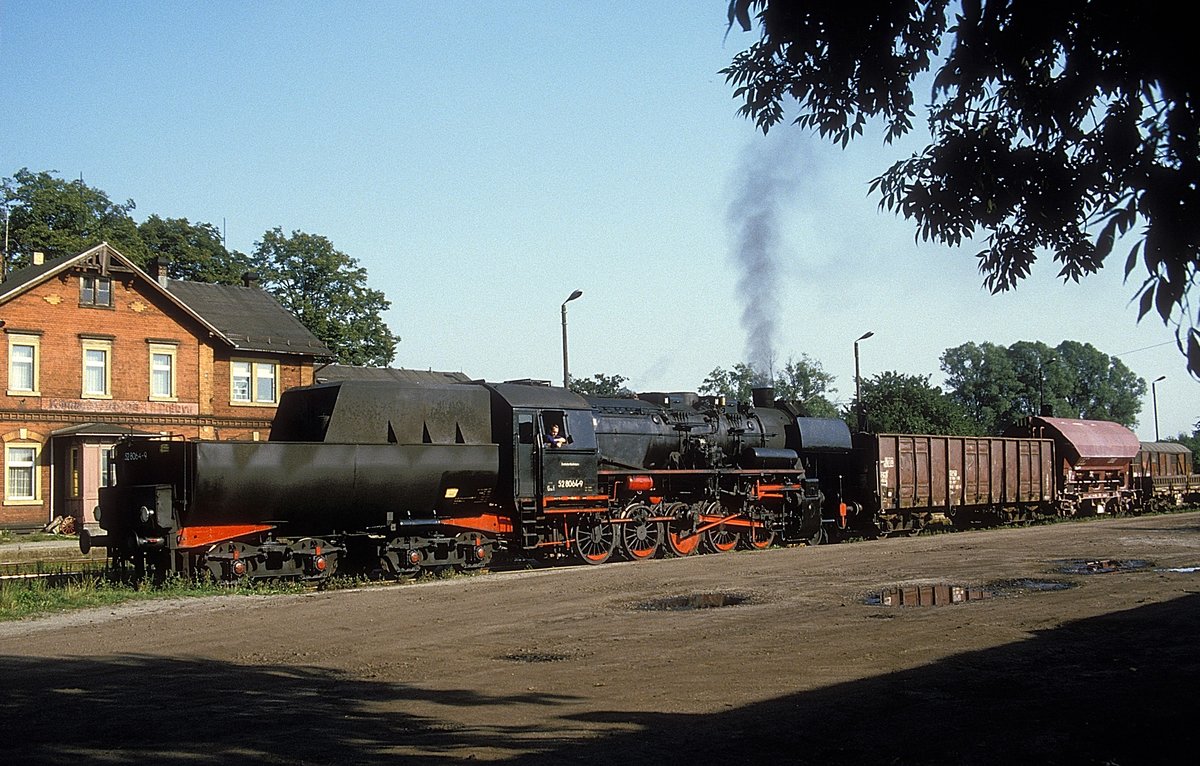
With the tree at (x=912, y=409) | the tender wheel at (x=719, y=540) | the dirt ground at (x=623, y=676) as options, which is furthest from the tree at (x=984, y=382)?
the dirt ground at (x=623, y=676)

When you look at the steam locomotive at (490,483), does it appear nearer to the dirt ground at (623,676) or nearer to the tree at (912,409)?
the dirt ground at (623,676)

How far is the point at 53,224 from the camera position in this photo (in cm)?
5450

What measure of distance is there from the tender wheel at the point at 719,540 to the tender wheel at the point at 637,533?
5.68 ft

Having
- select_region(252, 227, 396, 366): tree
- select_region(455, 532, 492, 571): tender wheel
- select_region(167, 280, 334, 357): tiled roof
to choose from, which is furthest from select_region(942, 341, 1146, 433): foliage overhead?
select_region(455, 532, 492, 571): tender wheel

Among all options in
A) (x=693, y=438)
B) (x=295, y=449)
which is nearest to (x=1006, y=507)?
(x=693, y=438)

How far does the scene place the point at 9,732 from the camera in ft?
25.9

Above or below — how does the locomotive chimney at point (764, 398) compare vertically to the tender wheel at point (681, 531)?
above

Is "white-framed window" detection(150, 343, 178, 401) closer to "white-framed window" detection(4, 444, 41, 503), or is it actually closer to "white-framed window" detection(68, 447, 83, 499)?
"white-framed window" detection(68, 447, 83, 499)

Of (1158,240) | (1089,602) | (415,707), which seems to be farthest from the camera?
(1089,602)

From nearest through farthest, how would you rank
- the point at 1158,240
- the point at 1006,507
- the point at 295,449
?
the point at 1158,240
the point at 295,449
the point at 1006,507

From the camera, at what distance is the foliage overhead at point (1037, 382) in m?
114

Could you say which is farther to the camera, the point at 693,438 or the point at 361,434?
the point at 693,438

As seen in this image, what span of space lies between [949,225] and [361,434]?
12740 millimetres

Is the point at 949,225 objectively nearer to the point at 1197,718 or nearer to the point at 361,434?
the point at 1197,718
